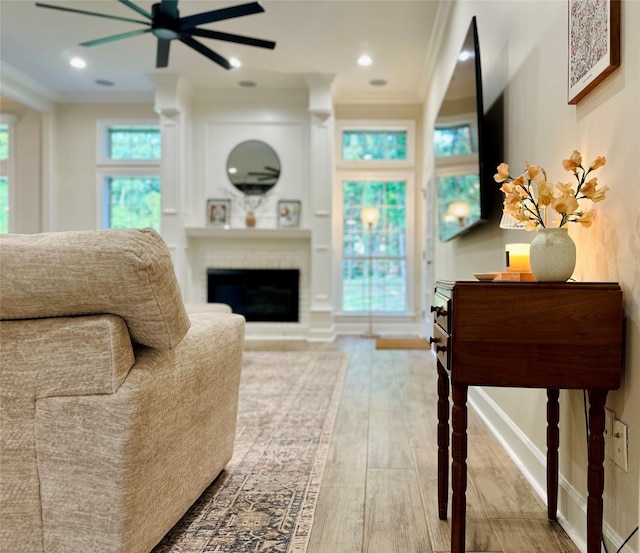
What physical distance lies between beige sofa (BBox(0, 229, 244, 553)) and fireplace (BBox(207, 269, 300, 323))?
4.88 metres

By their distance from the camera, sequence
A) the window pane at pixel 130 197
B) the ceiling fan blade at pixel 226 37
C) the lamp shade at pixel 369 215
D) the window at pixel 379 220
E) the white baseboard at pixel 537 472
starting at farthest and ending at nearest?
the window pane at pixel 130 197, the window at pixel 379 220, the lamp shade at pixel 369 215, the ceiling fan blade at pixel 226 37, the white baseboard at pixel 537 472

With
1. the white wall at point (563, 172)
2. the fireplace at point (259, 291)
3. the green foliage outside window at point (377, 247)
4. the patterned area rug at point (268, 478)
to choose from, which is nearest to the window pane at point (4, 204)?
the fireplace at point (259, 291)

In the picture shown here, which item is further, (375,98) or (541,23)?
(375,98)

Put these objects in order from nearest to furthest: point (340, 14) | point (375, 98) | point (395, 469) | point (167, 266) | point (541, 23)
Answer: point (167, 266)
point (541, 23)
point (395, 469)
point (340, 14)
point (375, 98)

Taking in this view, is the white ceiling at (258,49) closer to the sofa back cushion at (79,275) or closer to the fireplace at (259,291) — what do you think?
the fireplace at (259,291)

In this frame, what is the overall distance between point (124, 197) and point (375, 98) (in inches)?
146

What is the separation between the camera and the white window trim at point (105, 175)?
21.2ft

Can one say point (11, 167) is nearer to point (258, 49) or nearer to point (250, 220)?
point (250, 220)

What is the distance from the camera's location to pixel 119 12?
14.0 ft

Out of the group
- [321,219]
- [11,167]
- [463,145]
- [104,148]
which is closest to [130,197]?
[104,148]

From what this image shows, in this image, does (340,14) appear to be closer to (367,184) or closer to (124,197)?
(367,184)

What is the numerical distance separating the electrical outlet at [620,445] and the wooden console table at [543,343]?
0.06 m

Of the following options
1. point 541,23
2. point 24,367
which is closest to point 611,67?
point 541,23

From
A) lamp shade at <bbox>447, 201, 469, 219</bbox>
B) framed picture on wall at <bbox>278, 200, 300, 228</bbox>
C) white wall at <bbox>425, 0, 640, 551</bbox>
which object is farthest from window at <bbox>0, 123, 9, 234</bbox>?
white wall at <bbox>425, 0, 640, 551</bbox>
